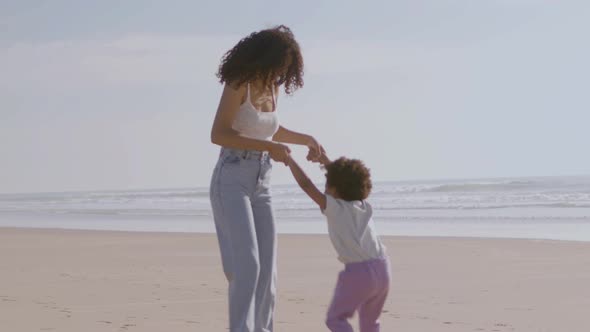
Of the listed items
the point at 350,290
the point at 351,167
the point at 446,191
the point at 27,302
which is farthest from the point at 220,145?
the point at 446,191

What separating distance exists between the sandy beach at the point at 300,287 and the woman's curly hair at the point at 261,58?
2784 mm

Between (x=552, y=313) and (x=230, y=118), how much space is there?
4040 millimetres

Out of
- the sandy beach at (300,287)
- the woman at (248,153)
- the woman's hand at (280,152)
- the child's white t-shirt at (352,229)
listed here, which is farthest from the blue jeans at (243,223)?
the sandy beach at (300,287)

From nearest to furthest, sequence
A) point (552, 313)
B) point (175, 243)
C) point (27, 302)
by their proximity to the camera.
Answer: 1. point (552, 313)
2. point (27, 302)
3. point (175, 243)

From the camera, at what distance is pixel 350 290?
4.09 metres

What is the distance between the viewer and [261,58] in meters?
4.05

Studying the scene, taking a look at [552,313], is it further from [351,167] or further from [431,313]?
[351,167]

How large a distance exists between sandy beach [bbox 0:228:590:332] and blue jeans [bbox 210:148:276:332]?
2.33 metres

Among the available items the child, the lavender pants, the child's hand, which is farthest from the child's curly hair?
the lavender pants

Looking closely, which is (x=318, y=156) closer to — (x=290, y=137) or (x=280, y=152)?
(x=290, y=137)

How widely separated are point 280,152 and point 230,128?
25cm

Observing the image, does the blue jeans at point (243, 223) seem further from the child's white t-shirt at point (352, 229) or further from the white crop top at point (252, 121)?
the child's white t-shirt at point (352, 229)

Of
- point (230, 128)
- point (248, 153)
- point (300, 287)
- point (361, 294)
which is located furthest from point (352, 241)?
point (300, 287)

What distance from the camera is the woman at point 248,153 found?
13.3 feet
